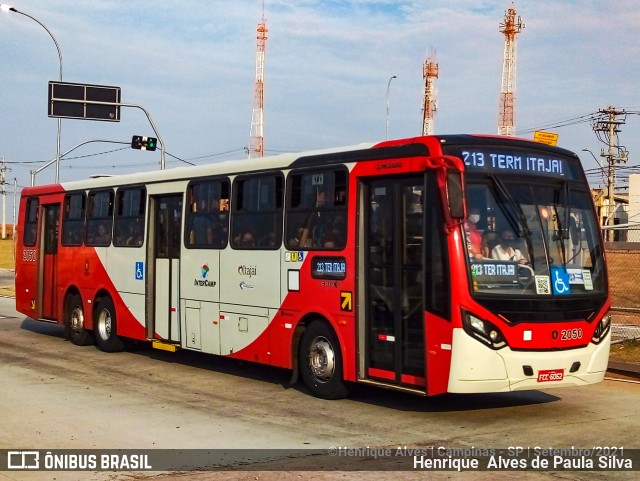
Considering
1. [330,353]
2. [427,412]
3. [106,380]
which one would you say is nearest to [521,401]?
[427,412]

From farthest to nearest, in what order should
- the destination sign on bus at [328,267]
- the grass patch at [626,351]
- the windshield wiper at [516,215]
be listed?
the grass patch at [626,351], the destination sign on bus at [328,267], the windshield wiper at [516,215]

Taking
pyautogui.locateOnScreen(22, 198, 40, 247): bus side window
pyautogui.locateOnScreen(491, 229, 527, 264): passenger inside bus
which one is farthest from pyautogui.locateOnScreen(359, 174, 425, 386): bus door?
pyautogui.locateOnScreen(22, 198, 40, 247): bus side window

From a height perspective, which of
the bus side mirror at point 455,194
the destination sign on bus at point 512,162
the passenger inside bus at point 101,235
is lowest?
the passenger inside bus at point 101,235

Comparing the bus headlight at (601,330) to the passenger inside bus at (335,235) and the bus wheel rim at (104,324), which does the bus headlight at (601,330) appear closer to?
the passenger inside bus at (335,235)

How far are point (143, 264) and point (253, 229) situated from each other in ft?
11.3

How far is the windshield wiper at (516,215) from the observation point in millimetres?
10391

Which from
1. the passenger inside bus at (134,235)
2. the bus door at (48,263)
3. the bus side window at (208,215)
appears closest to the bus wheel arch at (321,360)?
the bus side window at (208,215)

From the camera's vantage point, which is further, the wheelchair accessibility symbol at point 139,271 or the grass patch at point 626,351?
the wheelchair accessibility symbol at point 139,271

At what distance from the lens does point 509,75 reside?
57.5m

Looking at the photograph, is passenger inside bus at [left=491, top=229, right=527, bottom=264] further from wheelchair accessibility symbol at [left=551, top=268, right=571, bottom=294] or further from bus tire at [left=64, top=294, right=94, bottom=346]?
bus tire at [left=64, top=294, right=94, bottom=346]

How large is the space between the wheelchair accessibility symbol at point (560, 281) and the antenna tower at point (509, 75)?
1833 inches

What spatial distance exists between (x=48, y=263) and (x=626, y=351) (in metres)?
11.9

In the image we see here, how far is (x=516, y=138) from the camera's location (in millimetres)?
11195

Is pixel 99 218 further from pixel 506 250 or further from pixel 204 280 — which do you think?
pixel 506 250
